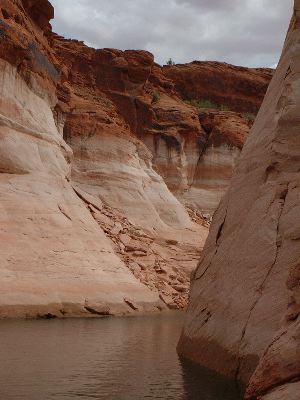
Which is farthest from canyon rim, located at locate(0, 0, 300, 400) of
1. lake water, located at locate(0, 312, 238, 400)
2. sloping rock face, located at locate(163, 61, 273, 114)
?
lake water, located at locate(0, 312, 238, 400)

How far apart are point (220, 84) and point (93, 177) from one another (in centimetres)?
3448

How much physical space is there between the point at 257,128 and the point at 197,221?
3058 cm

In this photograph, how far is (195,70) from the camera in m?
67.6

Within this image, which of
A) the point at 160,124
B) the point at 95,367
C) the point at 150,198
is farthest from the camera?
the point at 160,124

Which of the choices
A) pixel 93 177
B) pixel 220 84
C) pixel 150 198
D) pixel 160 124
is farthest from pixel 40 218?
pixel 220 84

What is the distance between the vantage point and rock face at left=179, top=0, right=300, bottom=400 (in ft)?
32.9

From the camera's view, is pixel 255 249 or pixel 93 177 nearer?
pixel 255 249

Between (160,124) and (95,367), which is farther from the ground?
(160,124)

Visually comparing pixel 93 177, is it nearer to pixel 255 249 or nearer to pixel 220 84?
pixel 255 249

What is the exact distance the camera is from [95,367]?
12.1 metres

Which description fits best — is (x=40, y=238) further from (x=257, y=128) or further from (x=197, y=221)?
(x=197, y=221)

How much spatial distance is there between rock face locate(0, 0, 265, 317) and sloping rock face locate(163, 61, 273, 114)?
41.1ft

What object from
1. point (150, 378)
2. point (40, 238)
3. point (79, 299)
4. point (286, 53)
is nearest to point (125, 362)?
point (150, 378)

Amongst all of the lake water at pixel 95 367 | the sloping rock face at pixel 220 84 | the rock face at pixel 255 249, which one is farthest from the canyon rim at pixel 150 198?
the lake water at pixel 95 367
